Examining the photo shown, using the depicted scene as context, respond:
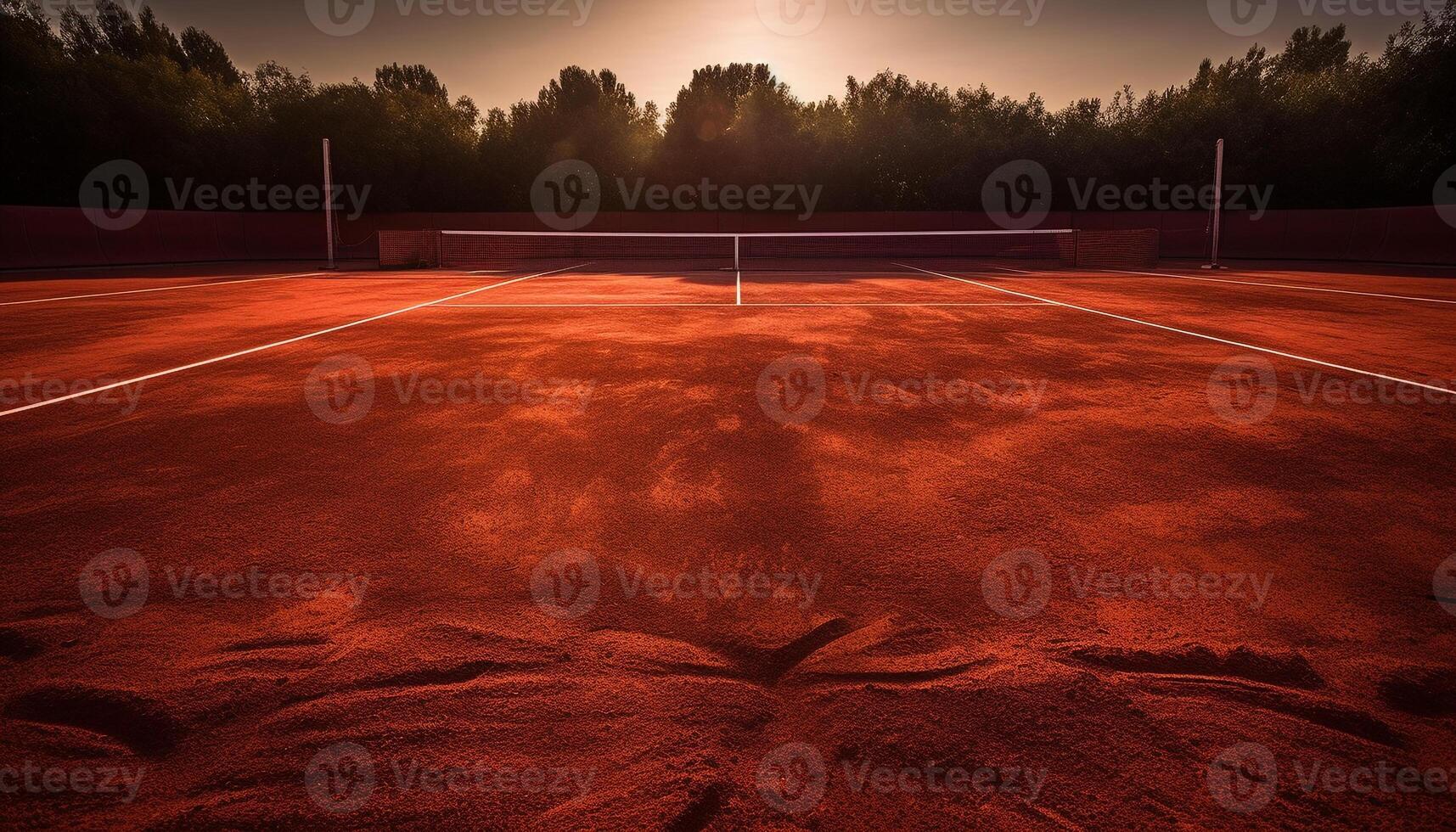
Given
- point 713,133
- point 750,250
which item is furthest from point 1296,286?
point 713,133

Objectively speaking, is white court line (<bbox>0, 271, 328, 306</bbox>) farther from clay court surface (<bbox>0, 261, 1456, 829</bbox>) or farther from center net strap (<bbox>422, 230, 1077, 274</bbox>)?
clay court surface (<bbox>0, 261, 1456, 829</bbox>)

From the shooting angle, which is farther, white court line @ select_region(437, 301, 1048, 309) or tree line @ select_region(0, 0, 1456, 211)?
tree line @ select_region(0, 0, 1456, 211)

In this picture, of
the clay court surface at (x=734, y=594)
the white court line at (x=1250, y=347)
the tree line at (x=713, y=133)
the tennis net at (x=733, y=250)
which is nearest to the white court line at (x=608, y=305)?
the white court line at (x=1250, y=347)

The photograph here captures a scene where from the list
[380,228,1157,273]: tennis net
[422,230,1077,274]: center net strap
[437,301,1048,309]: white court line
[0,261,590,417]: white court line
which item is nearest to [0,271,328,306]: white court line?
[380,228,1157,273]: tennis net

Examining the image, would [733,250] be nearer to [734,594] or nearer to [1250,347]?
[1250,347]

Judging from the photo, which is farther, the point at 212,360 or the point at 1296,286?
the point at 1296,286

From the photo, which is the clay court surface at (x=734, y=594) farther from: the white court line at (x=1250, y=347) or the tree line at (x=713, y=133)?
the tree line at (x=713, y=133)
